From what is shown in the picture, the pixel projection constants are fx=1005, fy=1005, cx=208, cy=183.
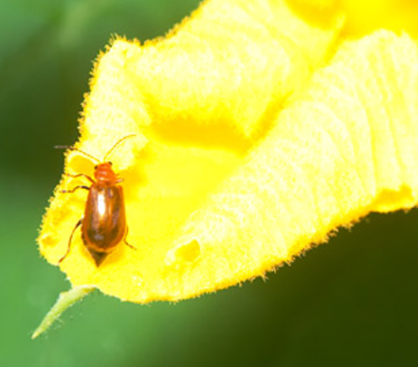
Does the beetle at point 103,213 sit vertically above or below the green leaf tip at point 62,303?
above

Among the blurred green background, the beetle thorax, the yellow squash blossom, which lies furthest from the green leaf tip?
the blurred green background

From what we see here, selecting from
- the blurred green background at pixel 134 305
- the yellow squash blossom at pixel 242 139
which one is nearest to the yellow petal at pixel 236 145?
the yellow squash blossom at pixel 242 139

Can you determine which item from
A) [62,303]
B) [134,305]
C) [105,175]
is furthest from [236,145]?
[134,305]

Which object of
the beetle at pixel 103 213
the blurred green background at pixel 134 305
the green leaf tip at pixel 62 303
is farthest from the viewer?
the blurred green background at pixel 134 305

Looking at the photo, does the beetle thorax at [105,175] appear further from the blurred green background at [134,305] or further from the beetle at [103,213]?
the blurred green background at [134,305]

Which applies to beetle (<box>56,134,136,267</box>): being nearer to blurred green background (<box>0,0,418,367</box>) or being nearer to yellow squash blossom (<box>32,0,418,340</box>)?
yellow squash blossom (<box>32,0,418,340</box>)

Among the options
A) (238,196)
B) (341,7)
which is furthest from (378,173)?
(341,7)

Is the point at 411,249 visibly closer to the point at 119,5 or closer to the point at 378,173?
the point at 378,173
